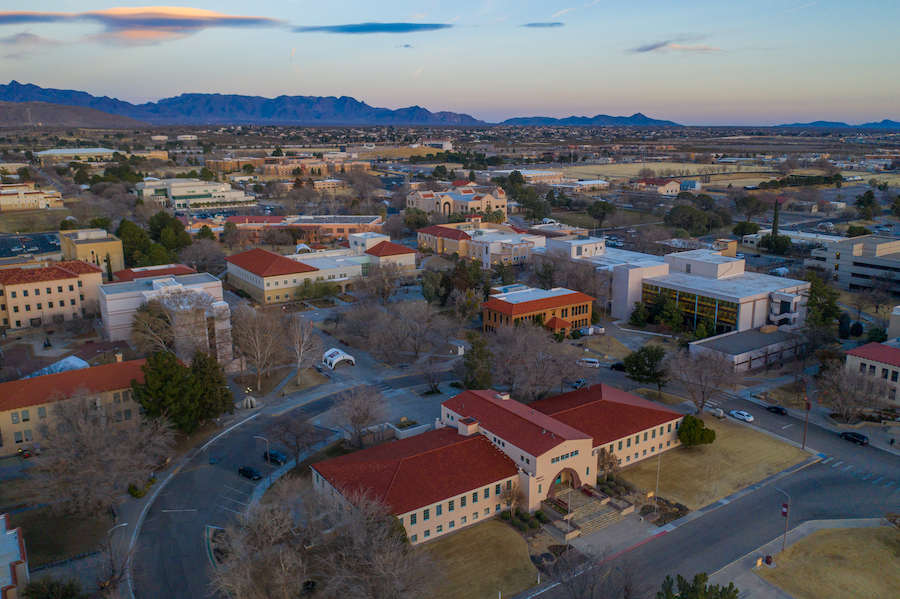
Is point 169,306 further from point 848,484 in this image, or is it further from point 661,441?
point 848,484

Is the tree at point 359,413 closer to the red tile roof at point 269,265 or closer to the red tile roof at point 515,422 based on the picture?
the red tile roof at point 515,422

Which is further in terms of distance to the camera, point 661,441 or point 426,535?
point 661,441

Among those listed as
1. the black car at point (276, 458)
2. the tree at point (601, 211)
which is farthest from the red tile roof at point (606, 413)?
the tree at point (601, 211)

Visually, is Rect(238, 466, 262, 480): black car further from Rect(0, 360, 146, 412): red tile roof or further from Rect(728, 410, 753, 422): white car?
Rect(728, 410, 753, 422): white car

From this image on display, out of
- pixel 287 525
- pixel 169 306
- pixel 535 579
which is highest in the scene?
A: pixel 169 306

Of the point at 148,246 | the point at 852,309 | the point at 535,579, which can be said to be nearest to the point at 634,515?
the point at 535,579

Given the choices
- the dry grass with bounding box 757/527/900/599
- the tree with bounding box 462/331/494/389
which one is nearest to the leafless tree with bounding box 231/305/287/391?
the tree with bounding box 462/331/494/389

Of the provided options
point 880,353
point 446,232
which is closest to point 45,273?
point 446,232
